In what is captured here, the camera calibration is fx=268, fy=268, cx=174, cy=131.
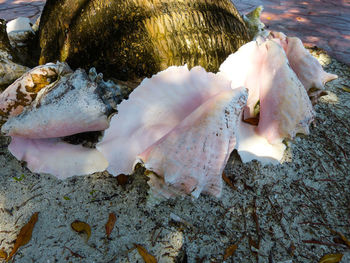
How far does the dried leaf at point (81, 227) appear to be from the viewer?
996mm

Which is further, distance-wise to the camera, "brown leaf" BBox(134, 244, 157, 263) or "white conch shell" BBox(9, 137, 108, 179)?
"white conch shell" BBox(9, 137, 108, 179)

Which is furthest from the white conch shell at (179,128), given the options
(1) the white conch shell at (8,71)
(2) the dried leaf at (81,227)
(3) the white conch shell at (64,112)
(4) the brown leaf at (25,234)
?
(1) the white conch shell at (8,71)

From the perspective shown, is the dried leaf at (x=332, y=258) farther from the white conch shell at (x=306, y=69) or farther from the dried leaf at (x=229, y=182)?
the white conch shell at (x=306, y=69)

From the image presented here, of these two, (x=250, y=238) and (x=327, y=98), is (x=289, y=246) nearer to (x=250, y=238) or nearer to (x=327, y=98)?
(x=250, y=238)

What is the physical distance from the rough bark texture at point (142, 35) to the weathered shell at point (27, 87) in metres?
0.14

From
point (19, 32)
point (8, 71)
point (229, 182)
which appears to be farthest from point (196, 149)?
point (19, 32)

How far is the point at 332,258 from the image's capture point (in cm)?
100

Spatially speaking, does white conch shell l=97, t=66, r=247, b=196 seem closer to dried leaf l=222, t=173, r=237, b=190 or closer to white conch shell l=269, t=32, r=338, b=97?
dried leaf l=222, t=173, r=237, b=190

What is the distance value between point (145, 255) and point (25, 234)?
17.6 inches

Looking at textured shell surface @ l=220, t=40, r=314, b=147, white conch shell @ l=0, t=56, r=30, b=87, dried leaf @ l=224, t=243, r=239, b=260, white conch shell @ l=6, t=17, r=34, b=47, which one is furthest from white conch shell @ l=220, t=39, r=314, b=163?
white conch shell @ l=6, t=17, r=34, b=47

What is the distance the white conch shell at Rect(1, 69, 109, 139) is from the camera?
1.09 metres

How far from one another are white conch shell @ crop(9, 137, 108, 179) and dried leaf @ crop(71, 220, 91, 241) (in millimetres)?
225

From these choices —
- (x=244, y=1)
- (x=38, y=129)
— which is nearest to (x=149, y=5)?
(x=38, y=129)

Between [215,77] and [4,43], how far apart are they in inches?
42.2
